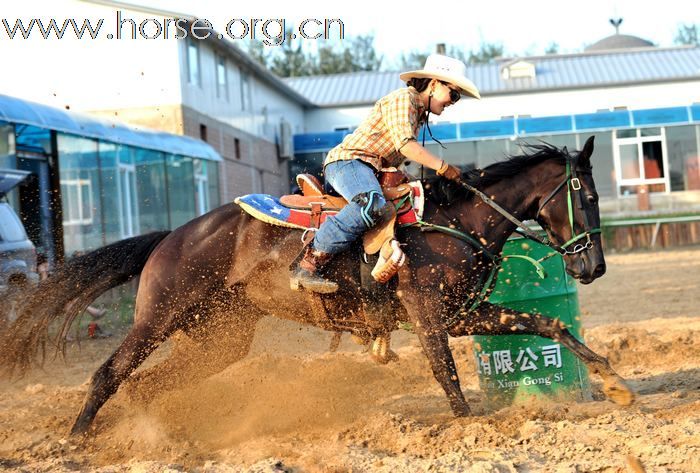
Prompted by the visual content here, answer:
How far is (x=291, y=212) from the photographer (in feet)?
19.6

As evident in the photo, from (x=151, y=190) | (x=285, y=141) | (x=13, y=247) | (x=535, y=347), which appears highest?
(x=285, y=141)

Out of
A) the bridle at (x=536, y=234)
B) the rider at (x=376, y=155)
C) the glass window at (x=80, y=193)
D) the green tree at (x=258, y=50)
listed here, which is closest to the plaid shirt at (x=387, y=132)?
the rider at (x=376, y=155)

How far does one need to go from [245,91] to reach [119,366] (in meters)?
26.9

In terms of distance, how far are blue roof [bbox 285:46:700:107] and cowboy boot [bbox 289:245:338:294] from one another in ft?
111

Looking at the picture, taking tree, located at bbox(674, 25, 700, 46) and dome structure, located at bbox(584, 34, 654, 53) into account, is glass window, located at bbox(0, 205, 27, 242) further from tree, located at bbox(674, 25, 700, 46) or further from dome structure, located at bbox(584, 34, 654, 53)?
tree, located at bbox(674, 25, 700, 46)

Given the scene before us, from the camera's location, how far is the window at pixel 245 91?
3148cm

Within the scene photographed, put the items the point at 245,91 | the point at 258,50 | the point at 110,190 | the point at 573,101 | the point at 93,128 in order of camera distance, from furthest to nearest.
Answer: the point at 258,50 → the point at 573,101 → the point at 245,91 → the point at 110,190 → the point at 93,128

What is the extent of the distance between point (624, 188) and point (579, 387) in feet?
85.6

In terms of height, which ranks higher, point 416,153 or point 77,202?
point 77,202

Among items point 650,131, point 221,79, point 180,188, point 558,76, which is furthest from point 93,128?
point 558,76

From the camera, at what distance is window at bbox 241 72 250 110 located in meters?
31.5

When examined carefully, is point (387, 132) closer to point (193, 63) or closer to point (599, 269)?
point (599, 269)

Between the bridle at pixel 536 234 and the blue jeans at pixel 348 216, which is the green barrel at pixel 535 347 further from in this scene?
the blue jeans at pixel 348 216

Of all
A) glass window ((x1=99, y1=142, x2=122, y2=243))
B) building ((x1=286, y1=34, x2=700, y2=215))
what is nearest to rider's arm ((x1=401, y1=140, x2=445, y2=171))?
glass window ((x1=99, y1=142, x2=122, y2=243))
